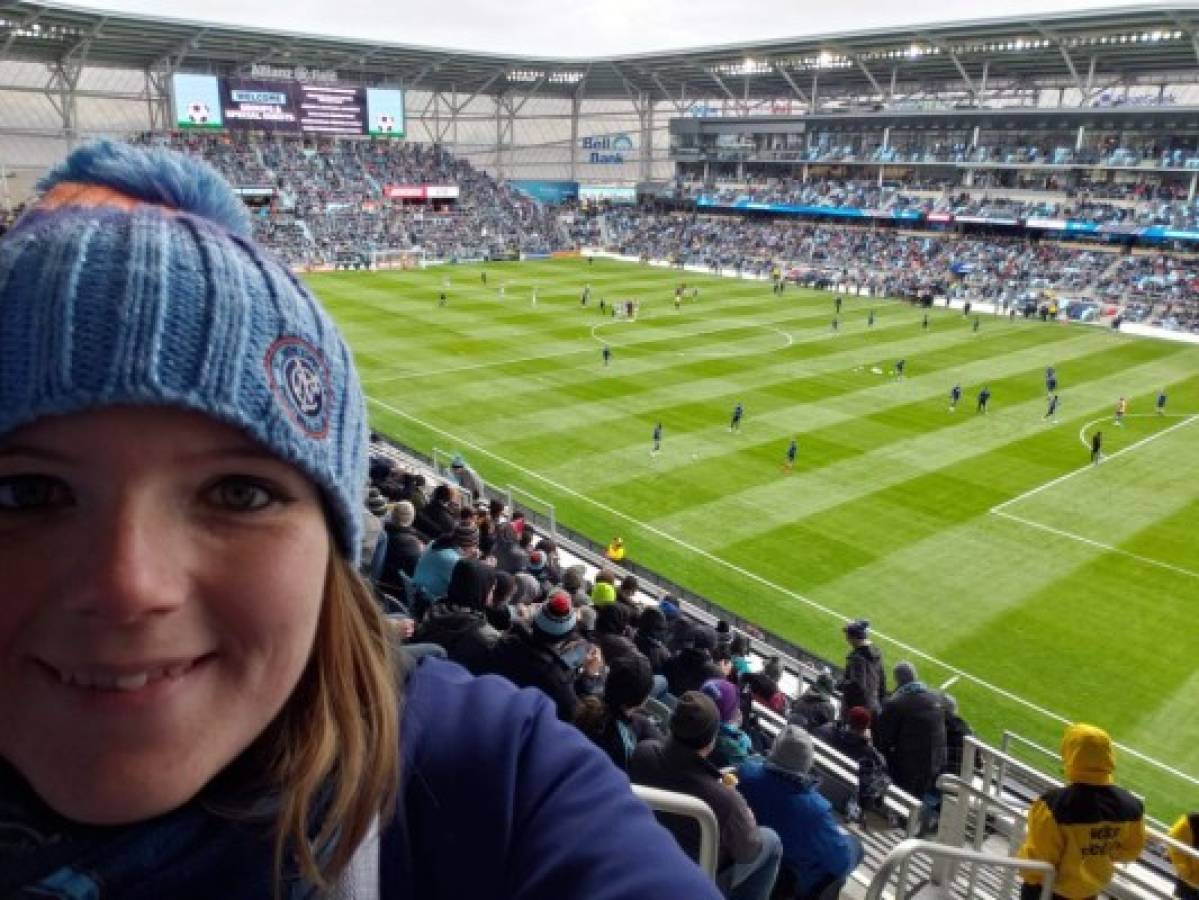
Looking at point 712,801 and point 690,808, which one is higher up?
point 690,808

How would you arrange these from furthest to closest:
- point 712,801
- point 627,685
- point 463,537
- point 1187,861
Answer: point 463,537, point 1187,861, point 627,685, point 712,801

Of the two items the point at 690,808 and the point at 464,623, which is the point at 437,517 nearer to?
the point at 464,623

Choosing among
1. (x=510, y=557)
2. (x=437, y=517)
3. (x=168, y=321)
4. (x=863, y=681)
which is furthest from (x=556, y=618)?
(x=437, y=517)

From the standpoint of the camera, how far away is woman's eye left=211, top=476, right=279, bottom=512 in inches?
52.7

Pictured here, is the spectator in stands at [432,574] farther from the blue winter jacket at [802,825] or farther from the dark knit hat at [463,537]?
the blue winter jacket at [802,825]

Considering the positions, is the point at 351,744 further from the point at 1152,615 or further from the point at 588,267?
the point at 588,267

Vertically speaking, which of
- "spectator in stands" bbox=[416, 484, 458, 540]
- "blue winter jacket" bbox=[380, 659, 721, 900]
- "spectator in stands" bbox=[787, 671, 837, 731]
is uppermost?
"blue winter jacket" bbox=[380, 659, 721, 900]

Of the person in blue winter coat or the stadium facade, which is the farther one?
the stadium facade

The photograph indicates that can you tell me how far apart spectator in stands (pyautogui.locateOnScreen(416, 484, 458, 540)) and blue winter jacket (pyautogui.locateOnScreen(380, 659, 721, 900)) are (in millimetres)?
10434

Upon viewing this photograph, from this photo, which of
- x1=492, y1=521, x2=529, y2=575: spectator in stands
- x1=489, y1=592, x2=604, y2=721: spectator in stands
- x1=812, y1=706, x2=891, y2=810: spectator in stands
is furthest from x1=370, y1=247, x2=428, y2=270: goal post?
x1=489, y1=592, x2=604, y2=721: spectator in stands

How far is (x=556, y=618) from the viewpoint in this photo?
6.10 metres

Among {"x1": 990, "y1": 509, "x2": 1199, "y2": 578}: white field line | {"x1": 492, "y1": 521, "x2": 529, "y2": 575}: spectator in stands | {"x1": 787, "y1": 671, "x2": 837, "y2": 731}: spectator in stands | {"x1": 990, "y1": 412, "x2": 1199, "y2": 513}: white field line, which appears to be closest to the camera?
{"x1": 787, "y1": 671, "x2": 837, "y2": 731}: spectator in stands

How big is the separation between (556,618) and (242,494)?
4.88 metres

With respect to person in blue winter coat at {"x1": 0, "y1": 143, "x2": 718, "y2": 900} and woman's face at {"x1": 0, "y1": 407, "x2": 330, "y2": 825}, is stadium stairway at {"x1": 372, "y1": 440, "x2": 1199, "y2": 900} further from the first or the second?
woman's face at {"x1": 0, "y1": 407, "x2": 330, "y2": 825}
